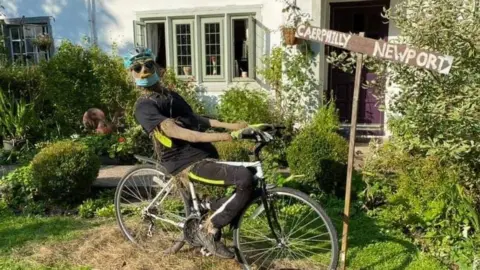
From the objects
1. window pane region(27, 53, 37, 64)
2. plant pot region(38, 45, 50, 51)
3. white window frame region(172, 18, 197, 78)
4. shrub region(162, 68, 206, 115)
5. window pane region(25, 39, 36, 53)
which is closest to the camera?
shrub region(162, 68, 206, 115)

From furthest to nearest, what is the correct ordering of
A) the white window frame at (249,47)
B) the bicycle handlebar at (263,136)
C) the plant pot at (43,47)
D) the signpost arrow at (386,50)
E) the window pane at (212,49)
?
1. the plant pot at (43,47)
2. the window pane at (212,49)
3. the white window frame at (249,47)
4. the bicycle handlebar at (263,136)
5. the signpost arrow at (386,50)

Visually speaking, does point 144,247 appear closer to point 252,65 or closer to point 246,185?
point 246,185

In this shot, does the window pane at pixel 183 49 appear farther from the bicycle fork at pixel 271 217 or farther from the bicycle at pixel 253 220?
the bicycle fork at pixel 271 217

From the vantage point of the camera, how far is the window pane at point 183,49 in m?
9.58

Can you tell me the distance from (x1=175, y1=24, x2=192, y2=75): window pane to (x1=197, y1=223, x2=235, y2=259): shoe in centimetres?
645

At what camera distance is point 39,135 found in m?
8.77

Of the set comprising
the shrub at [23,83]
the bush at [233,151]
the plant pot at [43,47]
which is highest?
the plant pot at [43,47]

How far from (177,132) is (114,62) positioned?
623 cm

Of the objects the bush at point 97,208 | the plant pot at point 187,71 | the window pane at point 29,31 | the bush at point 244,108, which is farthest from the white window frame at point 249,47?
the window pane at point 29,31

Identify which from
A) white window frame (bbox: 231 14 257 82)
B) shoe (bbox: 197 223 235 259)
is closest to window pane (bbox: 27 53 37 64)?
white window frame (bbox: 231 14 257 82)

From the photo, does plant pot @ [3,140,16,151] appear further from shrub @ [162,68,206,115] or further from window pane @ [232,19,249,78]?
window pane @ [232,19,249,78]

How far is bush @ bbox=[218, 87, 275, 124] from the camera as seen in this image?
7.59 metres

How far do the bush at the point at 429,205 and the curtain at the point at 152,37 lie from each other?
251 inches

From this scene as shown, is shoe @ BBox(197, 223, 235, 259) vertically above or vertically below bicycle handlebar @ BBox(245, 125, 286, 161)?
below
